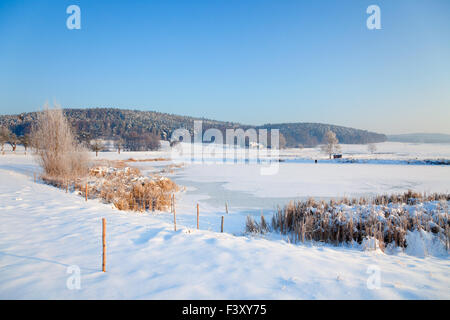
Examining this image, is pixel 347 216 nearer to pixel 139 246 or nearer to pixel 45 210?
pixel 139 246

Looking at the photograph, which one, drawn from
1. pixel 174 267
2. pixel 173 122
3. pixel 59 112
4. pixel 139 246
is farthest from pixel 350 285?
pixel 173 122

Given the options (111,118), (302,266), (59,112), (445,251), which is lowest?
(445,251)

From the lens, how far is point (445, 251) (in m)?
5.07

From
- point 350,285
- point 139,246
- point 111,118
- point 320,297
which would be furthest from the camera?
point 111,118

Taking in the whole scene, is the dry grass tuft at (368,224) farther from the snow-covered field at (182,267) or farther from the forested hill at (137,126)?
the forested hill at (137,126)

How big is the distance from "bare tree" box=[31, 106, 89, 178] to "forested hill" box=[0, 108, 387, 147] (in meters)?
46.3

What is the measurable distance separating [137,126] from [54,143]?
80230 mm

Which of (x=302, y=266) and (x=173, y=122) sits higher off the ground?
(x=173, y=122)

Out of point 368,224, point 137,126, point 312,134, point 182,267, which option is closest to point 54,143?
point 182,267

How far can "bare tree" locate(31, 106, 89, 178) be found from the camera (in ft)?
48.1

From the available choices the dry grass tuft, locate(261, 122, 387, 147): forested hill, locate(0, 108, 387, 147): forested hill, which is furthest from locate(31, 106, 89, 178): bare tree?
locate(261, 122, 387, 147): forested hill

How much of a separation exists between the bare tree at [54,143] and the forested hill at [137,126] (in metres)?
46.3

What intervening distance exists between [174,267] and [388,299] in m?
2.76

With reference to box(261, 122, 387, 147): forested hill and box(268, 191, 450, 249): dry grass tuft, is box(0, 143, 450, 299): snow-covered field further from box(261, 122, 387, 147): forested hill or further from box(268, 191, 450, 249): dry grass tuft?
box(261, 122, 387, 147): forested hill
